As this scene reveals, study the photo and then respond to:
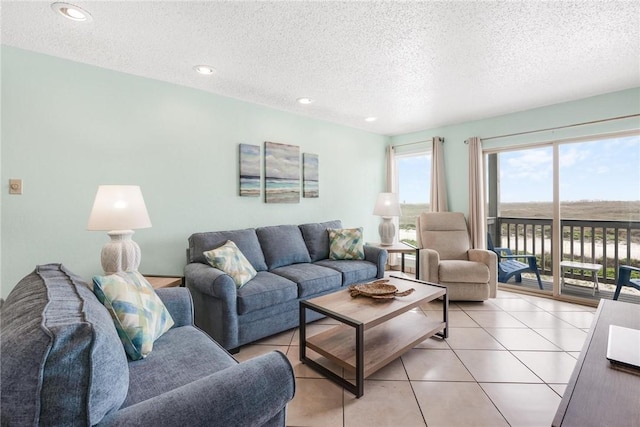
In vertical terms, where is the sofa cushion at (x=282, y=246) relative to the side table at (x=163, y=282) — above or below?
above

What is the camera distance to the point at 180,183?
2965 millimetres

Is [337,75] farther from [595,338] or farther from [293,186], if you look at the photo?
[595,338]

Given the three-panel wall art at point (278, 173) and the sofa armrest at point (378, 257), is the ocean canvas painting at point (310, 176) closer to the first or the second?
the three-panel wall art at point (278, 173)

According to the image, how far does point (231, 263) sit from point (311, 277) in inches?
30.1

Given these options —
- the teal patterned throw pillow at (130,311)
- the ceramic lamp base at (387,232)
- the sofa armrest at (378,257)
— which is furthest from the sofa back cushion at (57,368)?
the ceramic lamp base at (387,232)

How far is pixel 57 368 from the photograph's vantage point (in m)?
0.73

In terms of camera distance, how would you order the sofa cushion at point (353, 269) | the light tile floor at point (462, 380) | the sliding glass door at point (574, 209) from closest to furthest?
the light tile floor at point (462, 380), the sofa cushion at point (353, 269), the sliding glass door at point (574, 209)

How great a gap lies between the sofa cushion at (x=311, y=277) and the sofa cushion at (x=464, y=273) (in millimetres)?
1319

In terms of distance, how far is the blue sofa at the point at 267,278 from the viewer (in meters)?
2.28

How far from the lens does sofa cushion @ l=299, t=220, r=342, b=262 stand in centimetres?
357

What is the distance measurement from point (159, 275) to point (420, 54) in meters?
3.05

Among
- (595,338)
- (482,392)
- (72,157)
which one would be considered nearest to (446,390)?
(482,392)

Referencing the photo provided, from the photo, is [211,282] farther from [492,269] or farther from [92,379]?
[492,269]

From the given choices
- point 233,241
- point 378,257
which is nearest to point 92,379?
point 233,241
